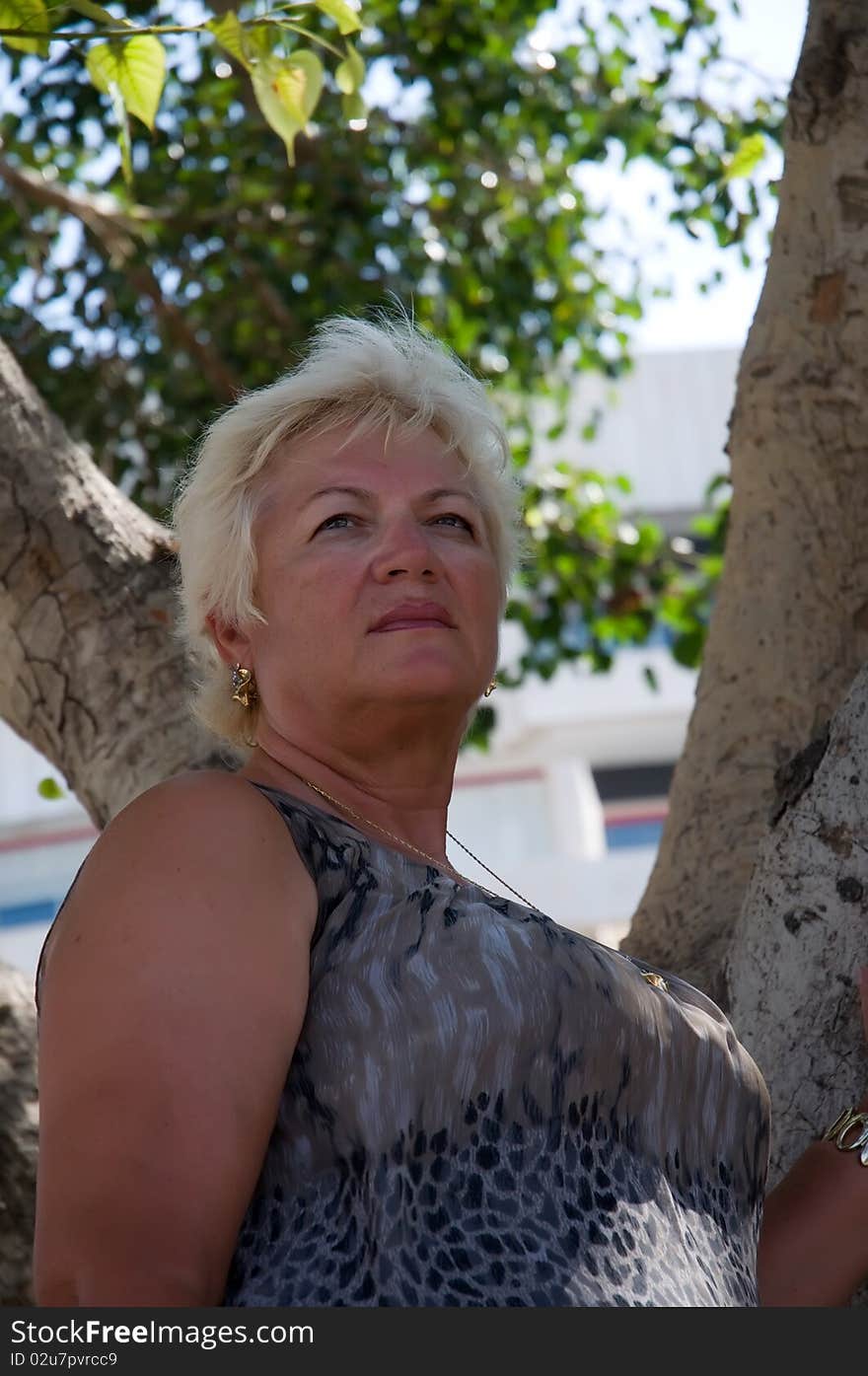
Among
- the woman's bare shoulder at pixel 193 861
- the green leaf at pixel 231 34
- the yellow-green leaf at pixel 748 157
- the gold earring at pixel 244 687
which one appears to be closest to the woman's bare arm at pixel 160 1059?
the woman's bare shoulder at pixel 193 861

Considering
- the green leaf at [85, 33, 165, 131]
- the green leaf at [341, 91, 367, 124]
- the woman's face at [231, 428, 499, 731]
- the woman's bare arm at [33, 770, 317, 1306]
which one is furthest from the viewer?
the green leaf at [341, 91, 367, 124]

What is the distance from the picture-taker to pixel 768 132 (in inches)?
205

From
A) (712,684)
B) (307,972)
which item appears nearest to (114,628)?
(712,684)

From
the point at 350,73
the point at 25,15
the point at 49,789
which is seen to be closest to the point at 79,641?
the point at 25,15

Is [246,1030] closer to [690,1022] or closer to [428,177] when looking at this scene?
[690,1022]

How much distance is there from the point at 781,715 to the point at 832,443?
429mm

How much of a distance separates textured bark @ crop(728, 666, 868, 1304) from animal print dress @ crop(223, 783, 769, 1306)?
0.27m

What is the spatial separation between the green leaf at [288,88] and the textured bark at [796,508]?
A: 29.7 inches

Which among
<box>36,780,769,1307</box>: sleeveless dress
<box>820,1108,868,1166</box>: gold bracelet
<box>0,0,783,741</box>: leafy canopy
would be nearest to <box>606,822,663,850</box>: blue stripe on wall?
<box>0,0,783,741</box>: leafy canopy

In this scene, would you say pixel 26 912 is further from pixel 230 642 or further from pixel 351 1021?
pixel 351 1021

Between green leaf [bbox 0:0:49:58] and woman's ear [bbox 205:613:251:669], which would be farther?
green leaf [bbox 0:0:49:58]

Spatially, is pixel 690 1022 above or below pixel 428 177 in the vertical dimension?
below

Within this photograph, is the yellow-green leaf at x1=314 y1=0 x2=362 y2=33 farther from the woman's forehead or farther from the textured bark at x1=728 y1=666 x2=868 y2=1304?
the textured bark at x1=728 y1=666 x2=868 y2=1304

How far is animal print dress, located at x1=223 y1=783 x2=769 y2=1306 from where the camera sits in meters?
1.43
